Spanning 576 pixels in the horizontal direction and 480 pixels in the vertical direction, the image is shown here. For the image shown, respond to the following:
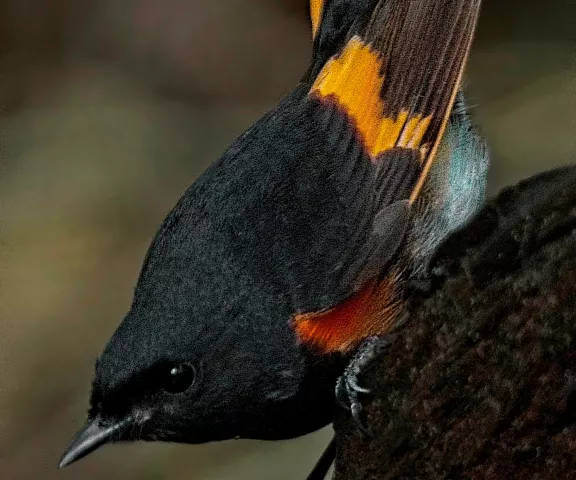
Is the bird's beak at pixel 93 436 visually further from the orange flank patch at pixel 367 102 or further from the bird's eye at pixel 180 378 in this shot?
the orange flank patch at pixel 367 102

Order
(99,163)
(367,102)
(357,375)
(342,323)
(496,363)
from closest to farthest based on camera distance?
(496,363), (357,375), (342,323), (367,102), (99,163)

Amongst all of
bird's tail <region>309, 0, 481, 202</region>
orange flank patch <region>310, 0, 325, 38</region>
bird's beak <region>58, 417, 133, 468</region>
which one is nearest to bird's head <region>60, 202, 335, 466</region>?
bird's beak <region>58, 417, 133, 468</region>

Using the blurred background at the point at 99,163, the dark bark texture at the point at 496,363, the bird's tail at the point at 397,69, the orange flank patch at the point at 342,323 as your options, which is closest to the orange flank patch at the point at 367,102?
the bird's tail at the point at 397,69

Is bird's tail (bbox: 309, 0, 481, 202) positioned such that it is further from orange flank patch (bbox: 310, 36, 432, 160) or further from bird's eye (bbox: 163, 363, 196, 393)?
bird's eye (bbox: 163, 363, 196, 393)

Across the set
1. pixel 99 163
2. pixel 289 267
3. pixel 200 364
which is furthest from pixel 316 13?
pixel 99 163

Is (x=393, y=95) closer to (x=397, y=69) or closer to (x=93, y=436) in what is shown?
(x=397, y=69)
